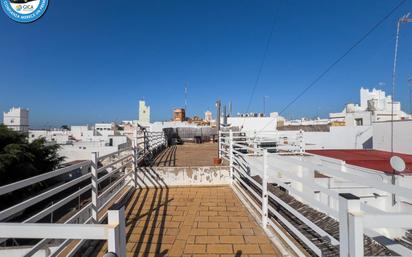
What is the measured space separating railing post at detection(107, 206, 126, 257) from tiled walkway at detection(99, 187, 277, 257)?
1854 millimetres

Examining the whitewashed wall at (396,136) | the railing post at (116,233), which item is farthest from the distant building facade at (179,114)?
the railing post at (116,233)

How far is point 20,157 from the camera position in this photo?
15461 mm

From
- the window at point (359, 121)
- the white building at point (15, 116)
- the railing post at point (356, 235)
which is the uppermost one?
the white building at point (15, 116)

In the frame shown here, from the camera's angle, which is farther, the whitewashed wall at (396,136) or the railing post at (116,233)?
the whitewashed wall at (396,136)

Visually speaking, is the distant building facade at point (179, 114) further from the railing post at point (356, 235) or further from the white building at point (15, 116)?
the railing post at point (356, 235)

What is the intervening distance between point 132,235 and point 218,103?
353 inches

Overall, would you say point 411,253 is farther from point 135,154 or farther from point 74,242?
point 135,154

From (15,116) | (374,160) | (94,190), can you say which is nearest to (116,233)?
(94,190)

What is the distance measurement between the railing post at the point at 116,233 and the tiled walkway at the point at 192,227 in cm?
185

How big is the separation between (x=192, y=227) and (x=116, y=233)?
8.86 ft

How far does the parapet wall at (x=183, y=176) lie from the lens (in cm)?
609

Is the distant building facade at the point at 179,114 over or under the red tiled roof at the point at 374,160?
over

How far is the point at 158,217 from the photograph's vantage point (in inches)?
159

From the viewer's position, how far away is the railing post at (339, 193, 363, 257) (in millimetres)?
1216
